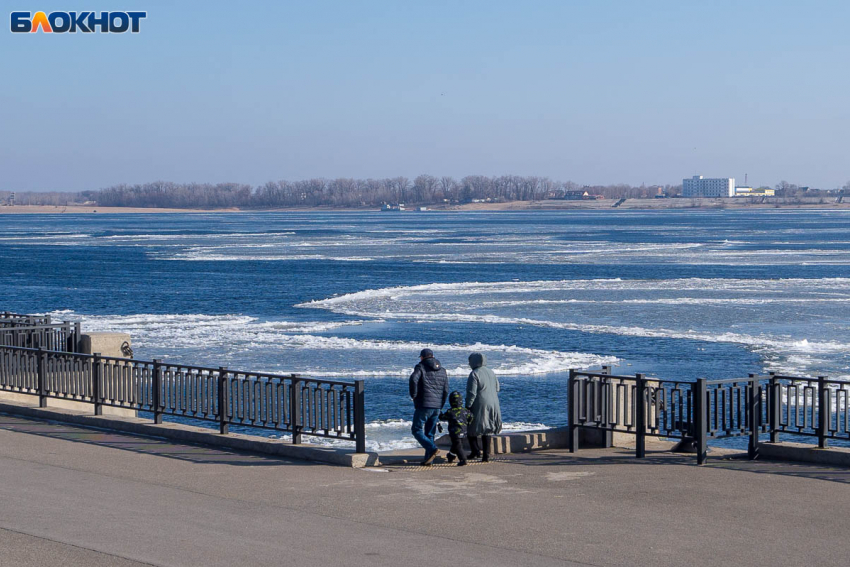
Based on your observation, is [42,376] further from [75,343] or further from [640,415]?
[640,415]

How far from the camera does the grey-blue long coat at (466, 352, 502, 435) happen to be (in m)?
12.2

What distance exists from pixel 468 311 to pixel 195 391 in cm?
2972

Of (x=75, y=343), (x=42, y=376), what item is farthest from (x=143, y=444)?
(x=75, y=343)

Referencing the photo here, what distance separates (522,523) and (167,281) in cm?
5732

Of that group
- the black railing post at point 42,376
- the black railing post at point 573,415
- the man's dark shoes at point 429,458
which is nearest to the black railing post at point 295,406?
the man's dark shoes at point 429,458

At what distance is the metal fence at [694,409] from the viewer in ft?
39.0

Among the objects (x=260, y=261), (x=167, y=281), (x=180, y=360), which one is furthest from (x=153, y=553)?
(x=260, y=261)

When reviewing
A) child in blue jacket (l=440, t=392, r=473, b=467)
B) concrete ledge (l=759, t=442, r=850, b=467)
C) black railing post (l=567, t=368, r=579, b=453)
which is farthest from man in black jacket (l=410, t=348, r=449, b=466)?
concrete ledge (l=759, t=442, r=850, b=467)

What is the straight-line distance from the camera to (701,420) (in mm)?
11836

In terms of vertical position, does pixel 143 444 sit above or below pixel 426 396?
below

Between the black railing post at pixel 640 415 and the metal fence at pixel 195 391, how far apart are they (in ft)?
10.5

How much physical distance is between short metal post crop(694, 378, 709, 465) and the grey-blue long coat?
2254 mm

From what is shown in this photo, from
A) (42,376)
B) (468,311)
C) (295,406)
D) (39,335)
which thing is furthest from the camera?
(468,311)

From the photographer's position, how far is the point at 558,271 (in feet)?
221
